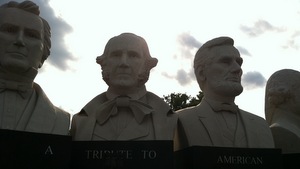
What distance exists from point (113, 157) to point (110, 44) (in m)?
1.89

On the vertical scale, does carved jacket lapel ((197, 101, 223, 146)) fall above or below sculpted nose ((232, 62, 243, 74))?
below

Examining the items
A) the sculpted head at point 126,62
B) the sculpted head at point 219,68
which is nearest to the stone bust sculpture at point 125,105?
the sculpted head at point 126,62

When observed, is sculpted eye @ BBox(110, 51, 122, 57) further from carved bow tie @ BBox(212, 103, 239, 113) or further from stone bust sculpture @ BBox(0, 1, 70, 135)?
carved bow tie @ BBox(212, 103, 239, 113)

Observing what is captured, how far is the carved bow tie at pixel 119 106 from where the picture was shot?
236 inches

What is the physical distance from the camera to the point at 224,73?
21.6 ft

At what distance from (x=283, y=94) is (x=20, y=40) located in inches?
190

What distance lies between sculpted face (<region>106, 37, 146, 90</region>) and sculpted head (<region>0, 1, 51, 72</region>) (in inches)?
40.7

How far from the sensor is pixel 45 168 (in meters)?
4.93

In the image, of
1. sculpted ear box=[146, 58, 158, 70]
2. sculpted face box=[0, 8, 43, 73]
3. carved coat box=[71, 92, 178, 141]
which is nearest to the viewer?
sculpted face box=[0, 8, 43, 73]

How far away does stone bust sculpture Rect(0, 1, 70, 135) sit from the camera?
5520 mm

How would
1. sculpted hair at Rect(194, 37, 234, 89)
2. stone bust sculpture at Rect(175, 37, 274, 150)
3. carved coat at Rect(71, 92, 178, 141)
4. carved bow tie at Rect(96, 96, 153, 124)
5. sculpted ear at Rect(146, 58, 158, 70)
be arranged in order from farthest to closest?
sculpted hair at Rect(194, 37, 234, 89)
sculpted ear at Rect(146, 58, 158, 70)
stone bust sculpture at Rect(175, 37, 274, 150)
carved bow tie at Rect(96, 96, 153, 124)
carved coat at Rect(71, 92, 178, 141)

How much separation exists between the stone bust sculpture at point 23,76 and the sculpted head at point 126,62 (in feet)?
2.95

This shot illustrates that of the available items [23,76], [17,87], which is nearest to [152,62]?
[23,76]

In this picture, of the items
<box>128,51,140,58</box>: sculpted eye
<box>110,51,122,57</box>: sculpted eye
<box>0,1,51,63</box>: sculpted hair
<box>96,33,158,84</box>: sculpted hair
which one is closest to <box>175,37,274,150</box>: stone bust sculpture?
<box>96,33,158,84</box>: sculpted hair
